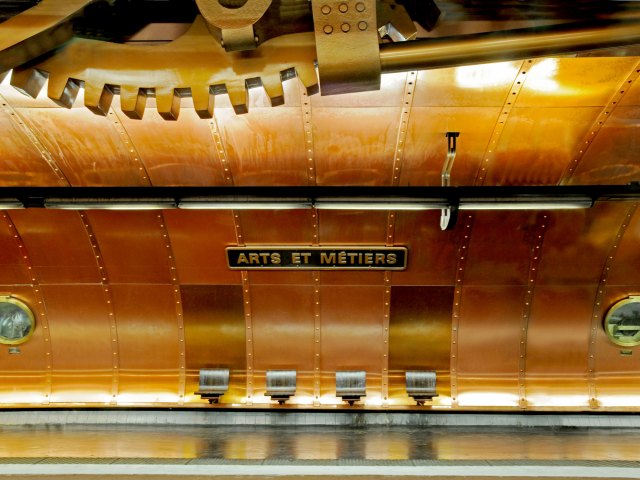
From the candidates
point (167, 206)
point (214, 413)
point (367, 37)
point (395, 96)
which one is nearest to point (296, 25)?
point (367, 37)

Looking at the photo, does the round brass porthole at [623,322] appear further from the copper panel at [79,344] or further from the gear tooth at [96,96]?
the copper panel at [79,344]

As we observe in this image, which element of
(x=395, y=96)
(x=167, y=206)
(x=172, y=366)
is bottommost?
(x=172, y=366)

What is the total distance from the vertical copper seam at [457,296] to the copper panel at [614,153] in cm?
114

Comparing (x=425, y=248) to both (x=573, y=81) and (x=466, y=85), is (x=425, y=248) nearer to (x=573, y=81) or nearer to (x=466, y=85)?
(x=466, y=85)

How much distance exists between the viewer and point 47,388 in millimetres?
5328

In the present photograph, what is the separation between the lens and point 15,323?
5211 mm

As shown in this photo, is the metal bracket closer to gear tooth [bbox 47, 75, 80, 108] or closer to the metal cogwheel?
the metal cogwheel

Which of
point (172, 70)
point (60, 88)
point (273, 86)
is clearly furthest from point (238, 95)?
point (60, 88)

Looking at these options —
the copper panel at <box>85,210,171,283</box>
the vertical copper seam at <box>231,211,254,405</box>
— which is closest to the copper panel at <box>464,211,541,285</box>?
the vertical copper seam at <box>231,211,254,405</box>

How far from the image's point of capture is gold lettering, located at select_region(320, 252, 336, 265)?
4797 mm

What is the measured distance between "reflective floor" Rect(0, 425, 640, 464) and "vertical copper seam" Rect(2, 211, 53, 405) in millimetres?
548

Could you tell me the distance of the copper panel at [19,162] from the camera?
422 cm

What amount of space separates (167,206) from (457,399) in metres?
4.06

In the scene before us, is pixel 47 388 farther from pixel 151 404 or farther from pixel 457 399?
pixel 457 399
